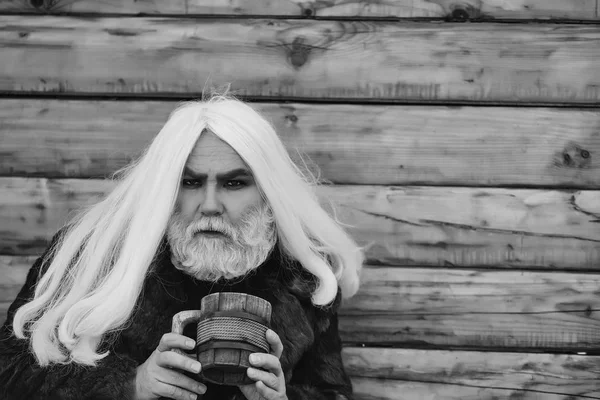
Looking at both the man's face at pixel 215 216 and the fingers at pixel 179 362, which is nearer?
the fingers at pixel 179 362

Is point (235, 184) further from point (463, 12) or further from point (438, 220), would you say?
point (463, 12)

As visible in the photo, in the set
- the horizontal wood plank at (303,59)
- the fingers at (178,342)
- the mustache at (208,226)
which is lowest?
the fingers at (178,342)

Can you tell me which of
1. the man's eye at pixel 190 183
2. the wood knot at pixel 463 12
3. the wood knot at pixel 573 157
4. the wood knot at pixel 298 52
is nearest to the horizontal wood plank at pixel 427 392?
the wood knot at pixel 573 157

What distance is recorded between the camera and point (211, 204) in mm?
2688

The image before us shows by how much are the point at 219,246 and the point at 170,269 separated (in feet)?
0.73

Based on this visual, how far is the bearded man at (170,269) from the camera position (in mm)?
2680

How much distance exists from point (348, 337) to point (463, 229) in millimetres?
618

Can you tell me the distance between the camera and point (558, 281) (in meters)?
3.28

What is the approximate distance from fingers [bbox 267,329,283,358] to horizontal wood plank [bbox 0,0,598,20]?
1.38 meters

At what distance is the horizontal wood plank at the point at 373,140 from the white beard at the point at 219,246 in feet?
1.89

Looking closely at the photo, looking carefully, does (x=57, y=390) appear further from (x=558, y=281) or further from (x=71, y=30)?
(x=558, y=281)

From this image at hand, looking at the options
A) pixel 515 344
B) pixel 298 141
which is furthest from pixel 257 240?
pixel 515 344

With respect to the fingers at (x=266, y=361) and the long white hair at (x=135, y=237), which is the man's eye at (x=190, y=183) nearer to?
the long white hair at (x=135, y=237)

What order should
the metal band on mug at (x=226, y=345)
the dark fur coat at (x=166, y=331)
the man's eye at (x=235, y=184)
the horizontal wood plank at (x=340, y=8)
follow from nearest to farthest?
the metal band on mug at (x=226, y=345) < the dark fur coat at (x=166, y=331) < the man's eye at (x=235, y=184) < the horizontal wood plank at (x=340, y=8)
